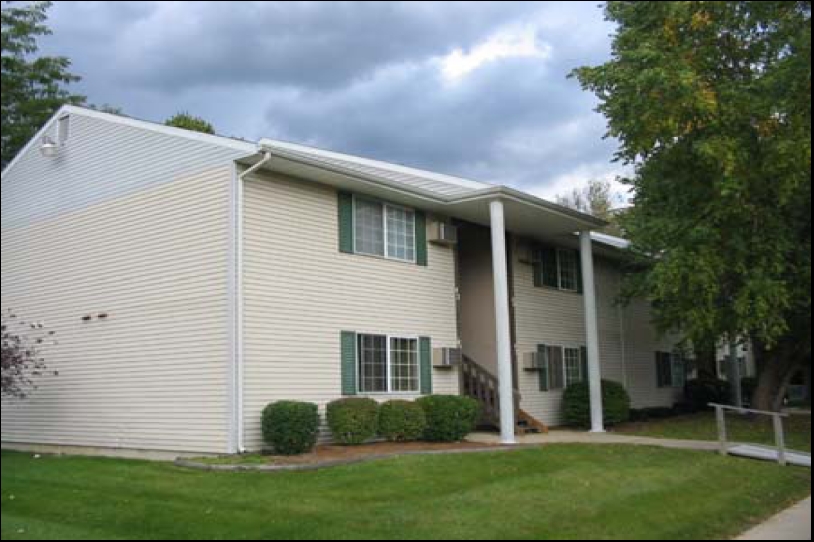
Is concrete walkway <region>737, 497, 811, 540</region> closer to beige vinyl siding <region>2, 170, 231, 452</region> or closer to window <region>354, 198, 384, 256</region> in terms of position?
beige vinyl siding <region>2, 170, 231, 452</region>

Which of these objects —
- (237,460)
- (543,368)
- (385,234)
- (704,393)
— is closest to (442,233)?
(385,234)

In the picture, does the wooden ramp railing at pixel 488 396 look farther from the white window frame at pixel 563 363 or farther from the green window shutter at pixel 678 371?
the green window shutter at pixel 678 371

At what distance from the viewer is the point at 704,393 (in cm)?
2719

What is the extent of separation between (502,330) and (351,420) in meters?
3.52

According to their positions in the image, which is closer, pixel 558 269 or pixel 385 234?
pixel 385 234

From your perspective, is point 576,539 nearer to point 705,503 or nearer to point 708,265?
point 705,503

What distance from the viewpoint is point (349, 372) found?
609 inches

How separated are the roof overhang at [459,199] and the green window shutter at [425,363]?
2.75m

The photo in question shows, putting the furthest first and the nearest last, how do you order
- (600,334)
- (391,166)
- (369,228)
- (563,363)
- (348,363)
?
(600,334)
(563,363)
(391,166)
(369,228)
(348,363)

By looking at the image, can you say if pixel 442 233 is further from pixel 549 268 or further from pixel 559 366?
pixel 559 366

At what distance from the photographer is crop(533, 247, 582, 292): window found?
2133 cm

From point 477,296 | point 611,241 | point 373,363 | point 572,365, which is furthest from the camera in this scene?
point 611,241

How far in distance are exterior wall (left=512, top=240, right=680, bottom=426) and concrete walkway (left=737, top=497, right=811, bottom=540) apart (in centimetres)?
1022

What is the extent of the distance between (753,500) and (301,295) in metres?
7.88
